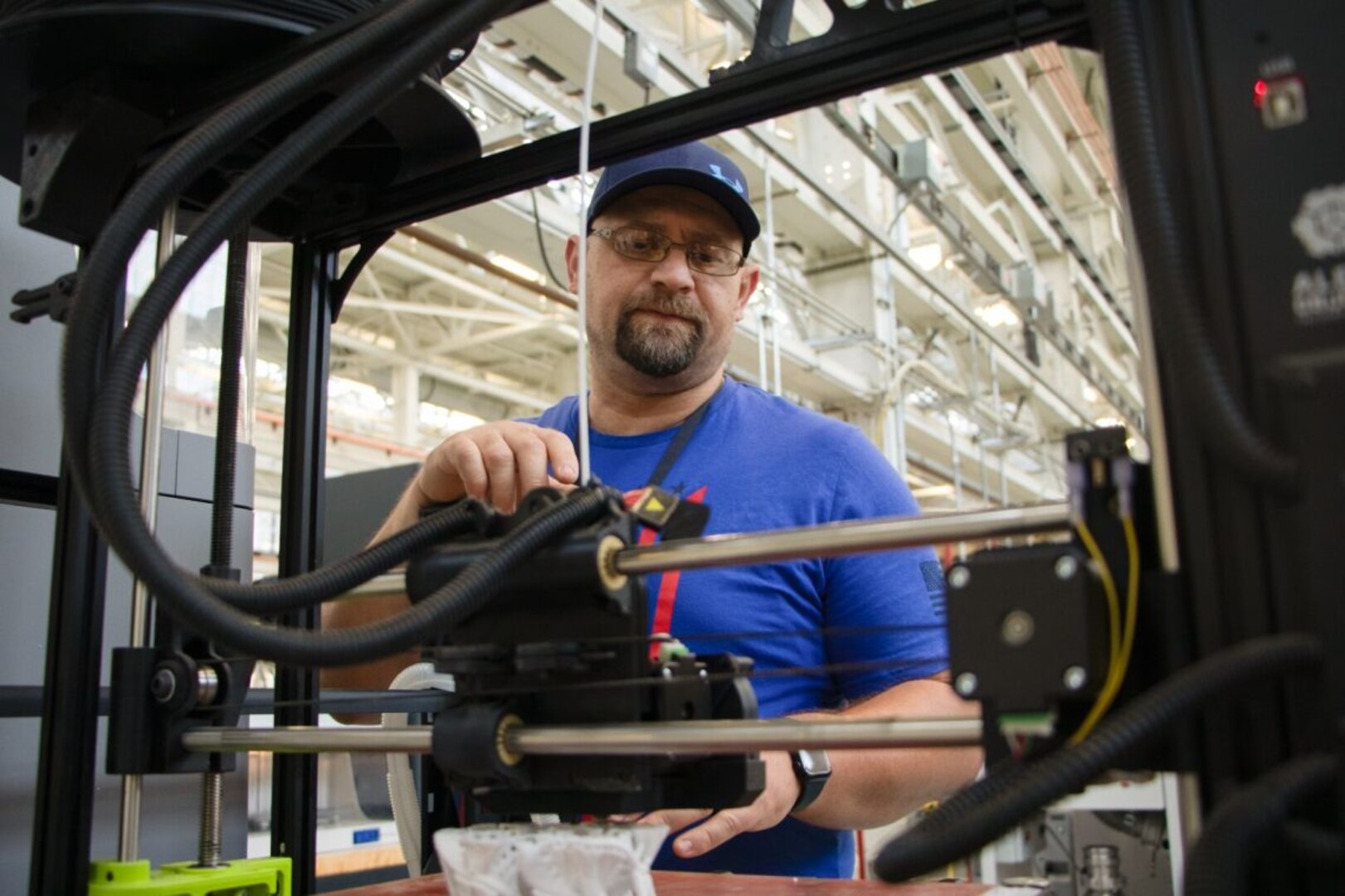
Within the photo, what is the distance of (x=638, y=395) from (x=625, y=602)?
2.93 feet

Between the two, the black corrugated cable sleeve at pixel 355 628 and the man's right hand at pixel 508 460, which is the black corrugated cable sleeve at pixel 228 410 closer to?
the man's right hand at pixel 508 460

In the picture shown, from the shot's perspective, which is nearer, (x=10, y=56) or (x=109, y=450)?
(x=109, y=450)

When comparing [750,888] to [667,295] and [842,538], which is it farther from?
[667,295]

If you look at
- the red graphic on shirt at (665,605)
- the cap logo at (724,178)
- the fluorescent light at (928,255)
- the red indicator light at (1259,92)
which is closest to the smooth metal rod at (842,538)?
the red indicator light at (1259,92)

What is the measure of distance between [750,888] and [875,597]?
51 cm

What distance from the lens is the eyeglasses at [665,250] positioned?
150cm

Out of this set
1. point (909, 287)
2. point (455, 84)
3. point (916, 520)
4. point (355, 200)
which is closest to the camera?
point (916, 520)

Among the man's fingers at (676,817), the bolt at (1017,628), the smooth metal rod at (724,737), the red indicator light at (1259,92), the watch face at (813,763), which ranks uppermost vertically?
the red indicator light at (1259,92)

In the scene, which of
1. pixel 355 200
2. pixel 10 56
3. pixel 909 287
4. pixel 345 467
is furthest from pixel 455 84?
pixel 345 467

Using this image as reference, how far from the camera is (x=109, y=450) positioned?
0.71 meters

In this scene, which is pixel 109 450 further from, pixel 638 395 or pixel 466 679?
pixel 638 395

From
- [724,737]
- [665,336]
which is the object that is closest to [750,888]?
[724,737]

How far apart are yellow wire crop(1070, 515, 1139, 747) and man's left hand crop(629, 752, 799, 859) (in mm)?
354

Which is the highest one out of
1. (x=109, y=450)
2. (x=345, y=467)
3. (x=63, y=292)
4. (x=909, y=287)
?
(x=909, y=287)
